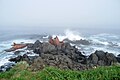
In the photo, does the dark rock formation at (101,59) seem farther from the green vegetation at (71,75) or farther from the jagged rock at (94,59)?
the green vegetation at (71,75)

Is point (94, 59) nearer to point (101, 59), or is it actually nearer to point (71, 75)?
point (101, 59)

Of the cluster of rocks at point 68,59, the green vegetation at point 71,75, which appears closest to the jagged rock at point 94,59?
the cluster of rocks at point 68,59

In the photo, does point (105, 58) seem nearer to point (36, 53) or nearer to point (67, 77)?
point (36, 53)

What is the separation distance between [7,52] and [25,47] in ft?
13.5

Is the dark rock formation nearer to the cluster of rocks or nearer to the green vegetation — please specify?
the cluster of rocks

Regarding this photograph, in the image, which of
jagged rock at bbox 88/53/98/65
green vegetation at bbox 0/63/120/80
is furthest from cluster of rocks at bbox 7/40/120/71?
green vegetation at bbox 0/63/120/80

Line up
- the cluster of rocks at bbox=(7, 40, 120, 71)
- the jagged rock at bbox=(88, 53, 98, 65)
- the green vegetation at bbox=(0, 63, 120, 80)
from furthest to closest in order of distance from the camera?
the jagged rock at bbox=(88, 53, 98, 65) → the cluster of rocks at bbox=(7, 40, 120, 71) → the green vegetation at bbox=(0, 63, 120, 80)

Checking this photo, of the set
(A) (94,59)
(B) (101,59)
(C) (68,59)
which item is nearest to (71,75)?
(C) (68,59)

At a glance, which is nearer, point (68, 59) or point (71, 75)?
point (71, 75)

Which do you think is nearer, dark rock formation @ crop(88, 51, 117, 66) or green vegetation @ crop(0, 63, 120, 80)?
green vegetation @ crop(0, 63, 120, 80)

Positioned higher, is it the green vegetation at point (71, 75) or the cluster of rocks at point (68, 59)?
the green vegetation at point (71, 75)

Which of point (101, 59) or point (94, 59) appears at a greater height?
point (94, 59)

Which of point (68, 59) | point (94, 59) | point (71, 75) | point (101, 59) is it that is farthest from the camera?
point (101, 59)

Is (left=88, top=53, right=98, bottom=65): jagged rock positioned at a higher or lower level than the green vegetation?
lower
